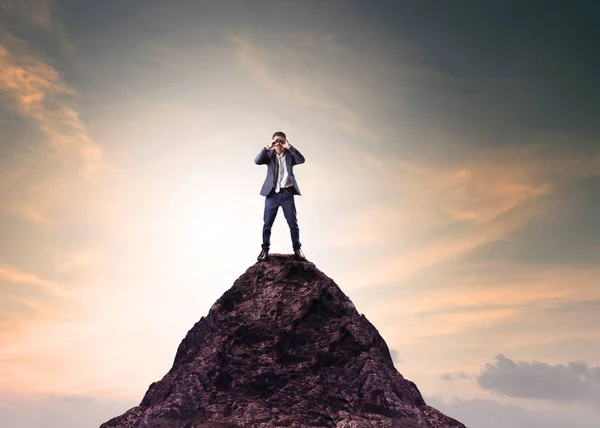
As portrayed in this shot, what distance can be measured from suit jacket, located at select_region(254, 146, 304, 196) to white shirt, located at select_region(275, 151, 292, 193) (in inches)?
3.8

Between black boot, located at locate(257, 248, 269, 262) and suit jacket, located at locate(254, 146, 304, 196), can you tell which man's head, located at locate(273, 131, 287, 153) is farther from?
black boot, located at locate(257, 248, 269, 262)

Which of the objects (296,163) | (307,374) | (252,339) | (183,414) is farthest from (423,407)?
(296,163)

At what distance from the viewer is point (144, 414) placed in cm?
2020

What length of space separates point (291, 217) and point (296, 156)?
2042 millimetres

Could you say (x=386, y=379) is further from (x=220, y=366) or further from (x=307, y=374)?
(x=220, y=366)

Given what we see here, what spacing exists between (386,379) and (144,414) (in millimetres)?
6837

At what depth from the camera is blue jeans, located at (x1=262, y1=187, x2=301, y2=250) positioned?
74.8 feet

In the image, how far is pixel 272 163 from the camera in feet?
76.2

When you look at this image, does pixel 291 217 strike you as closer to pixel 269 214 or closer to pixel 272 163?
pixel 269 214

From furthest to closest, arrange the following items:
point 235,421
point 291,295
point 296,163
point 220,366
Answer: point 296,163 → point 291,295 → point 220,366 → point 235,421

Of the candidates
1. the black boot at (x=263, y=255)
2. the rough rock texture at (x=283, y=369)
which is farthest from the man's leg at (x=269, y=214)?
the rough rock texture at (x=283, y=369)

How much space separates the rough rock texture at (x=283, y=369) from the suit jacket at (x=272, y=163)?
2633 mm

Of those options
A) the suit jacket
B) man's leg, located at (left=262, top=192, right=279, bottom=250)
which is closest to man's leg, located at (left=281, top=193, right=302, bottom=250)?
man's leg, located at (left=262, top=192, right=279, bottom=250)

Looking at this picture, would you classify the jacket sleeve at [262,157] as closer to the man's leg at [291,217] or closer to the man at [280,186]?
the man at [280,186]
